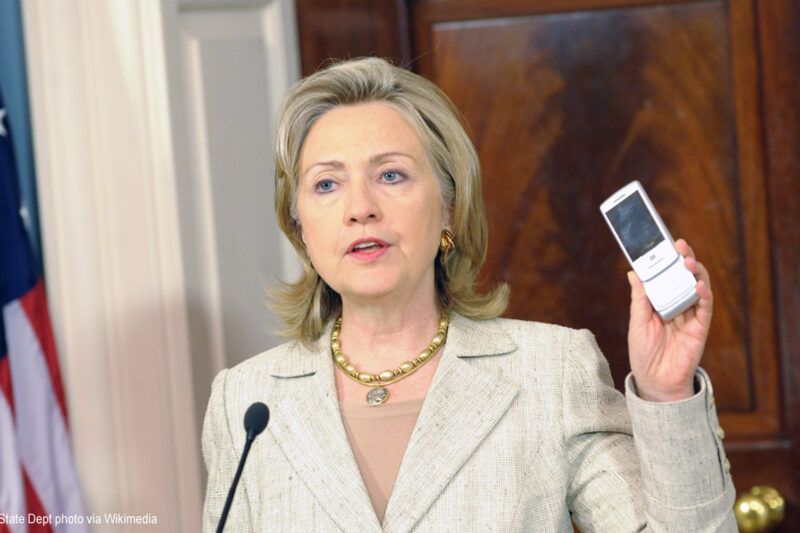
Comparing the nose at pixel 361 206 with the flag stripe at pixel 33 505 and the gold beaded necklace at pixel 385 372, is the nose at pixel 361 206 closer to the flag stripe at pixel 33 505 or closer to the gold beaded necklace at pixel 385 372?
the gold beaded necklace at pixel 385 372

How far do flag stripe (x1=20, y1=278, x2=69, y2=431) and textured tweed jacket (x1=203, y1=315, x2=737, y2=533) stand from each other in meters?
0.74

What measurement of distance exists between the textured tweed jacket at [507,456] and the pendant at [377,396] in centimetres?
6

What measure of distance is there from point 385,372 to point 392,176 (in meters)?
0.33

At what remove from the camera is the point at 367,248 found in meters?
1.72

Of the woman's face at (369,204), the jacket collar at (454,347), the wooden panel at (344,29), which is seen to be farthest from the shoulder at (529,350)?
the wooden panel at (344,29)

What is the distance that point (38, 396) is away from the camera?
2.36 m

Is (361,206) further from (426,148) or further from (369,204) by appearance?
(426,148)

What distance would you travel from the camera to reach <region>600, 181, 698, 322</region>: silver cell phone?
1428mm

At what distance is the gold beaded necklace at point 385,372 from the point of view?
1.77 metres

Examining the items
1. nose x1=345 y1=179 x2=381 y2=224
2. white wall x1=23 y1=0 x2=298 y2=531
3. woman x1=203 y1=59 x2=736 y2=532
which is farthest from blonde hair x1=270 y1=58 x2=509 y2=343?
white wall x1=23 y1=0 x2=298 y2=531

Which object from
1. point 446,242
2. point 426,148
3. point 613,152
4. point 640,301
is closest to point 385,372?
point 446,242

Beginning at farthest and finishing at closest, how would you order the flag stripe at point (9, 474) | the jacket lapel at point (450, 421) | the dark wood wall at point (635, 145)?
the dark wood wall at point (635, 145)
the flag stripe at point (9, 474)
the jacket lapel at point (450, 421)

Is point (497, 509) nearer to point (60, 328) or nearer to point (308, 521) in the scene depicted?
point (308, 521)

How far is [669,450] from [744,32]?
1.44m
